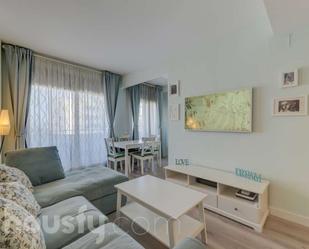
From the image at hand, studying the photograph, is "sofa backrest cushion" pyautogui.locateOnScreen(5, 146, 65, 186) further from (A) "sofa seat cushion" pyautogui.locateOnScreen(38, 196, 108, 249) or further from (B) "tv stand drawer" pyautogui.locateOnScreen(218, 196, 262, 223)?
(B) "tv stand drawer" pyautogui.locateOnScreen(218, 196, 262, 223)

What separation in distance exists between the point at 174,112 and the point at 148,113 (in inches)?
91.3

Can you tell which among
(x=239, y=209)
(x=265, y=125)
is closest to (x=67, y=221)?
(x=239, y=209)

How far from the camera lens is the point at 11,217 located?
2.71 feet

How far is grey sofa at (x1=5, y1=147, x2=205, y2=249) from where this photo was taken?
45.3 inches

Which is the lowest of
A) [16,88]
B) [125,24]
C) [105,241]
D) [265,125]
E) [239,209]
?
[239,209]

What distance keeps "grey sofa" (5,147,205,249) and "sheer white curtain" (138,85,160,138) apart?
2.89 m

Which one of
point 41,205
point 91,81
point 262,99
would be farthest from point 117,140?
point 262,99

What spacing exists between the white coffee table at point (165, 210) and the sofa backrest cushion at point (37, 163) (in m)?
0.97

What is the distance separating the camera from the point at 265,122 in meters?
2.24

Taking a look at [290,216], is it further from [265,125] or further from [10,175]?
[10,175]

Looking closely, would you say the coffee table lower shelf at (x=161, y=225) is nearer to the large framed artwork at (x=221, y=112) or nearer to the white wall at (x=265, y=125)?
the white wall at (x=265, y=125)

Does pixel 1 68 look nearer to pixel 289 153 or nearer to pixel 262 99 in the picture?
pixel 262 99

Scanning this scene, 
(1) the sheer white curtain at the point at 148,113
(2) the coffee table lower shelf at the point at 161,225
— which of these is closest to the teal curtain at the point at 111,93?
(1) the sheer white curtain at the point at 148,113

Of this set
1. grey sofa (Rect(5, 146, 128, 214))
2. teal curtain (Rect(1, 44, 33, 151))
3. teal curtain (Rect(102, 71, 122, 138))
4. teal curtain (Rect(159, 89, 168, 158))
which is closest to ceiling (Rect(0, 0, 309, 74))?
teal curtain (Rect(1, 44, 33, 151))
